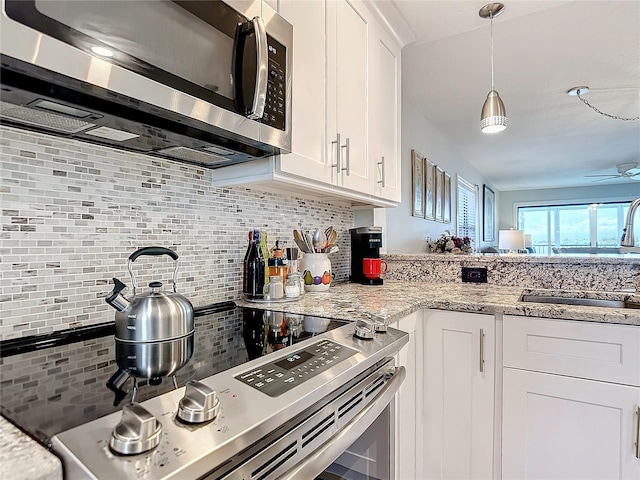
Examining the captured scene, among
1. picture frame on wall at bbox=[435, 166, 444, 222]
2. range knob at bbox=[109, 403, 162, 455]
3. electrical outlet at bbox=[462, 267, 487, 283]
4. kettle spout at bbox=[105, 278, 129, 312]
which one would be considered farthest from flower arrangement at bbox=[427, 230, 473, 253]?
range knob at bbox=[109, 403, 162, 455]

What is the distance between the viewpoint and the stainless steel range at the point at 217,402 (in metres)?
0.43

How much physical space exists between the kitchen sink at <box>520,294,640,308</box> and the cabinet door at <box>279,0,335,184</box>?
1.11m

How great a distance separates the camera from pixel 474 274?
1.96 m

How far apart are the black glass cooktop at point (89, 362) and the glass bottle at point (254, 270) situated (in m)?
0.18

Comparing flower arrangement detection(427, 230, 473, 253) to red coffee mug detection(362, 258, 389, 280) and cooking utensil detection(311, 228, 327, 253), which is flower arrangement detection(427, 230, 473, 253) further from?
cooking utensil detection(311, 228, 327, 253)

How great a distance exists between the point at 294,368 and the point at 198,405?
0.83ft

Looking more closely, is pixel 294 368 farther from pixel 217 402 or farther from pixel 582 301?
pixel 582 301

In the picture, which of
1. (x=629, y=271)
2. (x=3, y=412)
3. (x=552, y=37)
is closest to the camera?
(x=3, y=412)

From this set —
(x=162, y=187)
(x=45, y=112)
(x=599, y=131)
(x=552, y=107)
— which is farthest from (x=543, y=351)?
(x=599, y=131)

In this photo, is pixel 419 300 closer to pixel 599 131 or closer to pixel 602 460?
pixel 602 460

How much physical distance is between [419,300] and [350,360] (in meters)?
0.73

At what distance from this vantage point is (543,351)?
1.27m

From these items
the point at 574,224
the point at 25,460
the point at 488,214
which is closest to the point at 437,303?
the point at 25,460

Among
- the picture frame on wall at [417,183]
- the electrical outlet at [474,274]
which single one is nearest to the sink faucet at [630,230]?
the electrical outlet at [474,274]
